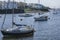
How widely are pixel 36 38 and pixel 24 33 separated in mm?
1952

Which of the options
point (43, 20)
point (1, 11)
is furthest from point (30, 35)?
point (1, 11)

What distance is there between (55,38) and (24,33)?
4681 mm

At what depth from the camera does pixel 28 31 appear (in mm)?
38531

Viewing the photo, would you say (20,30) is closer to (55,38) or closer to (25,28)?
(25,28)

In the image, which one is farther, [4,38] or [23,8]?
[23,8]

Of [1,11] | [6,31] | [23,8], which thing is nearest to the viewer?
[6,31]

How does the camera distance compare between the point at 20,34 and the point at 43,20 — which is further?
the point at 43,20

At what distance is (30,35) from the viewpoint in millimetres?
39906

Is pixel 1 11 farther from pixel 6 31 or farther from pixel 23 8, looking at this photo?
pixel 6 31

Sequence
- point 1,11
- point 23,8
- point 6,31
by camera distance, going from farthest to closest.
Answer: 1. point 23,8
2. point 1,11
3. point 6,31

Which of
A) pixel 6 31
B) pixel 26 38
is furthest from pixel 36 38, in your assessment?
pixel 6 31

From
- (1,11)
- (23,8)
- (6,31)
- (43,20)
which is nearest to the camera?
(6,31)

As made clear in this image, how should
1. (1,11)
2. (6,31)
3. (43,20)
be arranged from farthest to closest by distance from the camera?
(1,11) < (43,20) < (6,31)

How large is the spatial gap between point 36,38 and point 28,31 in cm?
160
